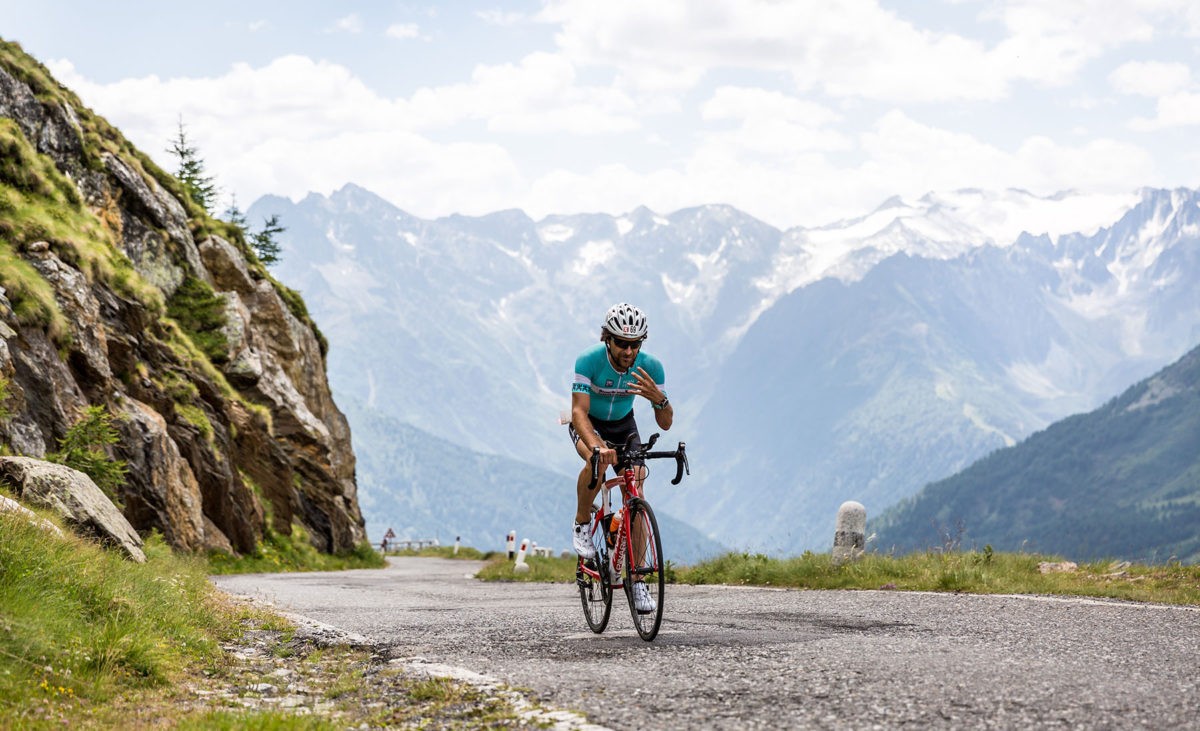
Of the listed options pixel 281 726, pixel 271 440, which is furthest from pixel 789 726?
pixel 271 440

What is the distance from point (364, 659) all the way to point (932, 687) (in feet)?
14.2

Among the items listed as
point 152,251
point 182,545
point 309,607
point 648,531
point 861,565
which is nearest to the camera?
point 648,531

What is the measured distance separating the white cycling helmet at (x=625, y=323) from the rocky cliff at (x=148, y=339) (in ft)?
31.5

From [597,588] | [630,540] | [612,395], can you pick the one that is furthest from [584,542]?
[612,395]

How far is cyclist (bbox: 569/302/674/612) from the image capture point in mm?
9609

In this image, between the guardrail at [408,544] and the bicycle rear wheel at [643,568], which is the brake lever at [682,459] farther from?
the guardrail at [408,544]

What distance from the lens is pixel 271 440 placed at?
30.5 meters

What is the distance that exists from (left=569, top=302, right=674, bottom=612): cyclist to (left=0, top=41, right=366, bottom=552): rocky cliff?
9105 millimetres

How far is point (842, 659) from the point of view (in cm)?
806

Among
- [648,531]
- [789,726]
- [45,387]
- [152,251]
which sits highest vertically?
[152,251]

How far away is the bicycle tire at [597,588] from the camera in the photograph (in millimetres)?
10125

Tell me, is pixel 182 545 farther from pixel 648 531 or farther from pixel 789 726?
pixel 789 726

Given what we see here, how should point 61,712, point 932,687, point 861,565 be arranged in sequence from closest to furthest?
point 61,712
point 932,687
point 861,565

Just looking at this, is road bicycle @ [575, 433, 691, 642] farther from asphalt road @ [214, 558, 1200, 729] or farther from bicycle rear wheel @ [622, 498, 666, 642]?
asphalt road @ [214, 558, 1200, 729]
